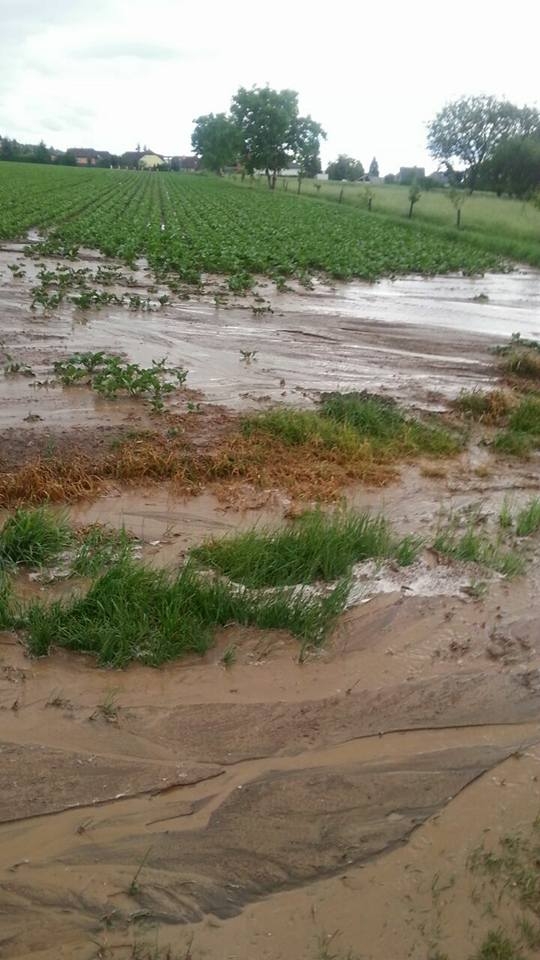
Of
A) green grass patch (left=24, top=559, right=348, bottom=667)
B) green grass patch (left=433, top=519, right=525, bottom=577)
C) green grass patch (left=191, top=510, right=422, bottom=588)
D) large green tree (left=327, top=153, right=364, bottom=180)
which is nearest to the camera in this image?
green grass patch (left=24, top=559, right=348, bottom=667)

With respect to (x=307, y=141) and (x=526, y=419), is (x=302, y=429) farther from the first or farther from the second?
(x=307, y=141)

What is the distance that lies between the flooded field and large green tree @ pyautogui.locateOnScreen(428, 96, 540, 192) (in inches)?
2473

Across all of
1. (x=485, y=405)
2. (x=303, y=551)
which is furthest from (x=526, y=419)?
(x=303, y=551)

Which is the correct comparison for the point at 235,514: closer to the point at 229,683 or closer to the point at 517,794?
the point at 229,683

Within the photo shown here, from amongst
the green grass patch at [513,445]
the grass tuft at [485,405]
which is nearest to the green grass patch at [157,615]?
the green grass patch at [513,445]

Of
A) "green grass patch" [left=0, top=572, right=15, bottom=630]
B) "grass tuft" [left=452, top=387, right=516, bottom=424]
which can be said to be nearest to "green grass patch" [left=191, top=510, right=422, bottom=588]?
"green grass patch" [left=0, top=572, right=15, bottom=630]

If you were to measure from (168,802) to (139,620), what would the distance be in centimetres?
132

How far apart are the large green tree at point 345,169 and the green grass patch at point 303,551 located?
82.4 meters

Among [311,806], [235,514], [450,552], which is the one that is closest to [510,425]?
[450,552]

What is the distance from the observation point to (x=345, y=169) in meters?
81.4

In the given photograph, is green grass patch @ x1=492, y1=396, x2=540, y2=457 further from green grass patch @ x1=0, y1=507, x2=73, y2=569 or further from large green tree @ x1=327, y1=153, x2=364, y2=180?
large green tree @ x1=327, y1=153, x2=364, y2=180

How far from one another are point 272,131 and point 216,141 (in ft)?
45.3

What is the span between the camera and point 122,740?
12.3ft

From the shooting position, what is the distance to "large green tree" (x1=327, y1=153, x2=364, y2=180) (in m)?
81.4
